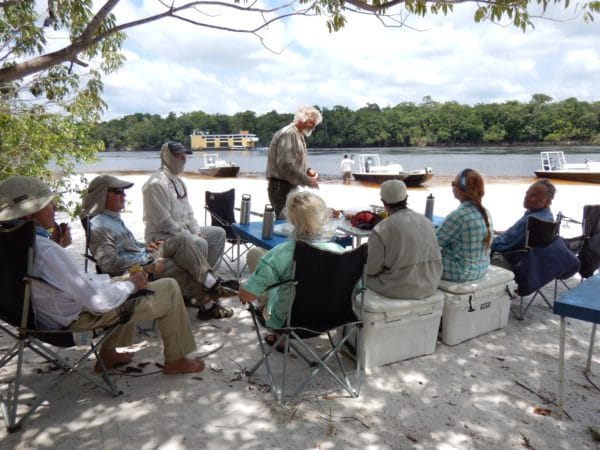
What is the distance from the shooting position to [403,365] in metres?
2.91

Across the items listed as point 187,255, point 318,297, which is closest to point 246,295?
point 318,297

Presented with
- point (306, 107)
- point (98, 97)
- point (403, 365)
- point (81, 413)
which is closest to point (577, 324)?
point (403, 365)

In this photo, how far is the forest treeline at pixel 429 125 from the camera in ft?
250

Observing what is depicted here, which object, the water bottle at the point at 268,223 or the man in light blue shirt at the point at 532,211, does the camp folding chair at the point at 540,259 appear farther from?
the water bottle at the point at 268,223

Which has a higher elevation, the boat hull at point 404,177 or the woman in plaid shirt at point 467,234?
the woman in plaid shirt at point 467,234

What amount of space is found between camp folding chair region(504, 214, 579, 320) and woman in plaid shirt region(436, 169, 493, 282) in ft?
1.72

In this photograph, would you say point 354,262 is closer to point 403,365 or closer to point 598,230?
point 403,365

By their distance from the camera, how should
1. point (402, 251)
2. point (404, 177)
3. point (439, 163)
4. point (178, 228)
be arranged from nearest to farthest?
point (402, 251)
point (178, 228)
point (404, 177)
point (439, 163)

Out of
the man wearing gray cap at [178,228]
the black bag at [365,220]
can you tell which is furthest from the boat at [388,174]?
the man wearing gray cap at [178,228]

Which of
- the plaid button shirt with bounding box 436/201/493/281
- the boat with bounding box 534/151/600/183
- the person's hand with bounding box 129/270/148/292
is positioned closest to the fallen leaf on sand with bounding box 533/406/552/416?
the plaid button shirt with bounding box 436/201/493/281

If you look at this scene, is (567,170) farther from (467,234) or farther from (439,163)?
(439,163)

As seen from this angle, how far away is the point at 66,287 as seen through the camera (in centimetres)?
208

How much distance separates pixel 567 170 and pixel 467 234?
77.0 feet

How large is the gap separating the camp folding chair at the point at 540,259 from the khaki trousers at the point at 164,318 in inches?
98.8
